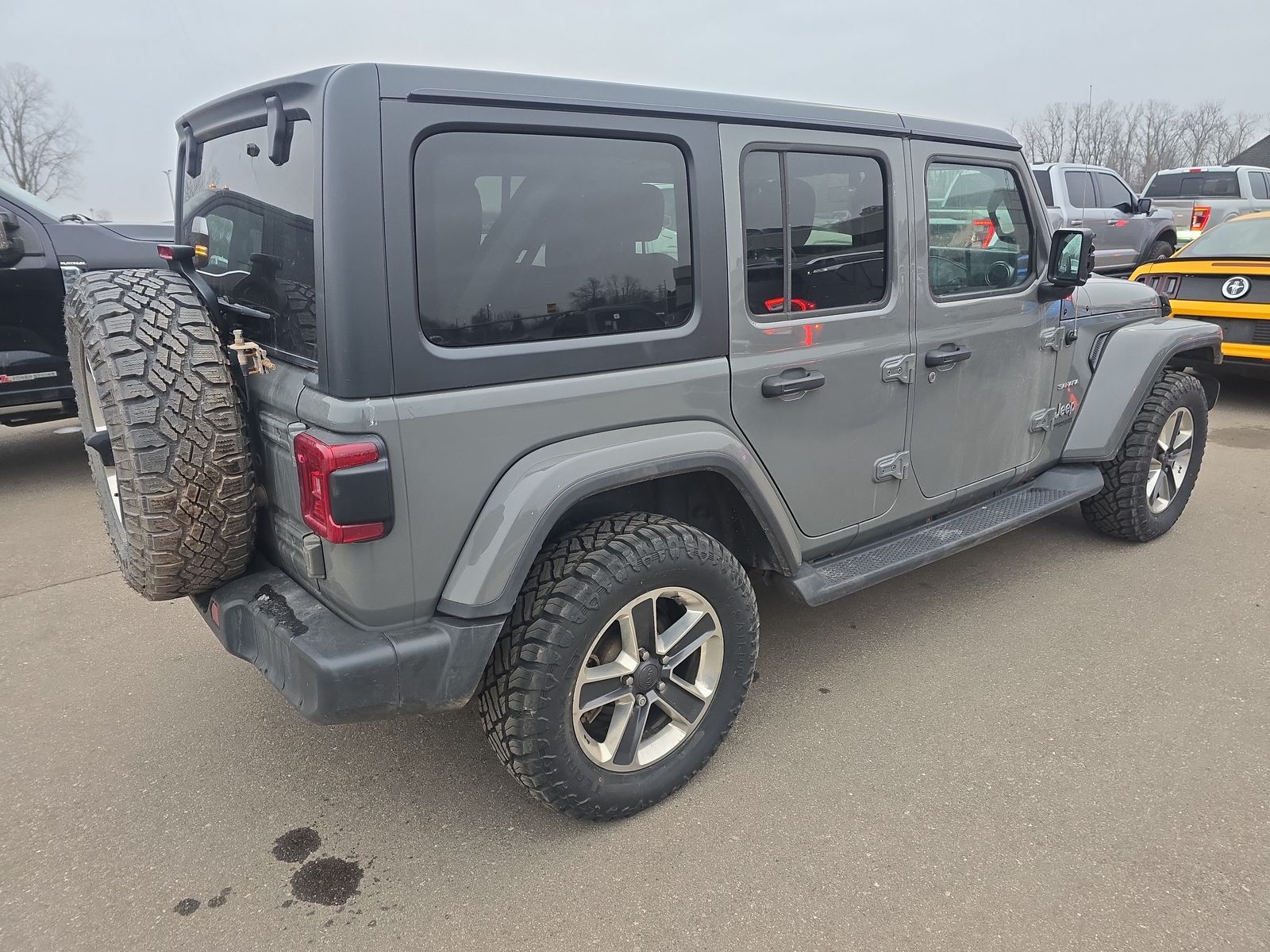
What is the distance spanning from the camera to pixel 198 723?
2.98 metres

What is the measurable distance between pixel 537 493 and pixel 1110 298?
3.33 meters

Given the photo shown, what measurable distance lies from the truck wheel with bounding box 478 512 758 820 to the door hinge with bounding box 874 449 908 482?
79cm

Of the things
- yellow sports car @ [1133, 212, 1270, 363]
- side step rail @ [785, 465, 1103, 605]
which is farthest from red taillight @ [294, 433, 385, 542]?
yellow sports car @ [1133, 212, 1270, 363]

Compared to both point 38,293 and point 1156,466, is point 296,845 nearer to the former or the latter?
point 1156,466

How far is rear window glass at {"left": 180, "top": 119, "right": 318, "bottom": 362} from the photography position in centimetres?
203

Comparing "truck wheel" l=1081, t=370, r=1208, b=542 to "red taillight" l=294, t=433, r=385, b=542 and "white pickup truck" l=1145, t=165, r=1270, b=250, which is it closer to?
"red taillight" l=294, t=433, r=385, b=542

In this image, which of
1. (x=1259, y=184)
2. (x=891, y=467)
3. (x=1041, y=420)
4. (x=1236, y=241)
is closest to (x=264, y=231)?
(x=891, y=467)

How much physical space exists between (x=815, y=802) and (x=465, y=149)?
2.04m

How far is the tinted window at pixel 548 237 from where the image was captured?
2.01 meters

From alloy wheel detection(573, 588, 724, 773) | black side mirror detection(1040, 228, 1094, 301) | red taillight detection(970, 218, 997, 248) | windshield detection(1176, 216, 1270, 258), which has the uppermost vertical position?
windshield detection(1176, 216, 1270, 258)

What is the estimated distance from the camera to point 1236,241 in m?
7.32

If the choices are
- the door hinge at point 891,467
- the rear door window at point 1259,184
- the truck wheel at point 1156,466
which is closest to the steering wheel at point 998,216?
the door hinge at point 891,467

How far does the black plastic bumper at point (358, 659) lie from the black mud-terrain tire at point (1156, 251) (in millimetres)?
13917

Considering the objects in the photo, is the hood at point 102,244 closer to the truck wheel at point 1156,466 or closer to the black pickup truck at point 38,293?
the black pickup truck at point 38,293
